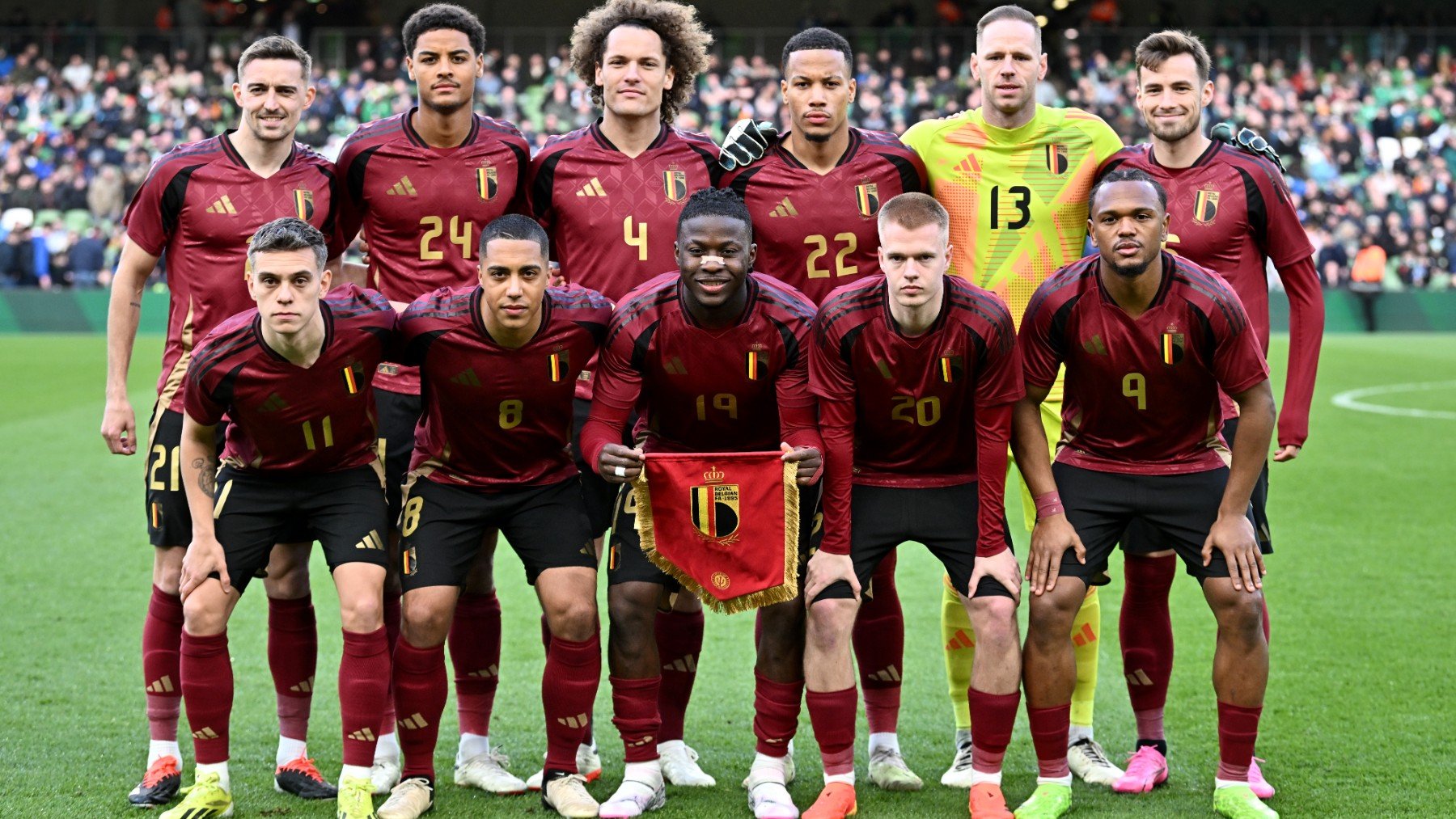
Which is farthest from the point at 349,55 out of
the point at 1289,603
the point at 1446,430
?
the point at 1289,603

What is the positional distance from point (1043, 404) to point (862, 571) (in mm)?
1100

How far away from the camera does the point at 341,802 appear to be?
457 cm

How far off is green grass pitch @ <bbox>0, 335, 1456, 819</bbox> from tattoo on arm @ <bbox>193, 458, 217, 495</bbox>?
3.36ft

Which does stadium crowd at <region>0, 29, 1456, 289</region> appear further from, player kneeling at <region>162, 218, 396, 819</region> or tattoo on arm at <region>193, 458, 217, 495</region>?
tattoo on arm at <region>193, 458, 217, 495</region>

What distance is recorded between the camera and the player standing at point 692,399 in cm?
480

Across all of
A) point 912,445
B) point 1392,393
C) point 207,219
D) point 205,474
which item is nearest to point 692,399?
point 912,445

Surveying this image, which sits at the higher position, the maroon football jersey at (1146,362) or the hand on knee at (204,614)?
the maroon football jersey at (1146,362)

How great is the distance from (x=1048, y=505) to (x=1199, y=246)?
3.79ft

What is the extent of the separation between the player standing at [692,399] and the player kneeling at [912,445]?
0.36ft

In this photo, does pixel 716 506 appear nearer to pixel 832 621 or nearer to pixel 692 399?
pixel 692 399

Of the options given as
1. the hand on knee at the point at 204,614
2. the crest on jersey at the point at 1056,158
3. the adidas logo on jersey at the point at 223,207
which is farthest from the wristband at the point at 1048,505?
the adidas logo on jersey at the point at 223,207

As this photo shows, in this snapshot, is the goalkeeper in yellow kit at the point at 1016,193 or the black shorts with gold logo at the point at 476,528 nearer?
the black shorts with gold logo at the point at 476,528

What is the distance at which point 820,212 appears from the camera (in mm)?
5305

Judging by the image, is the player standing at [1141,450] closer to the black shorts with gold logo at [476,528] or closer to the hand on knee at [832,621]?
the hand on knee at [832,621]
